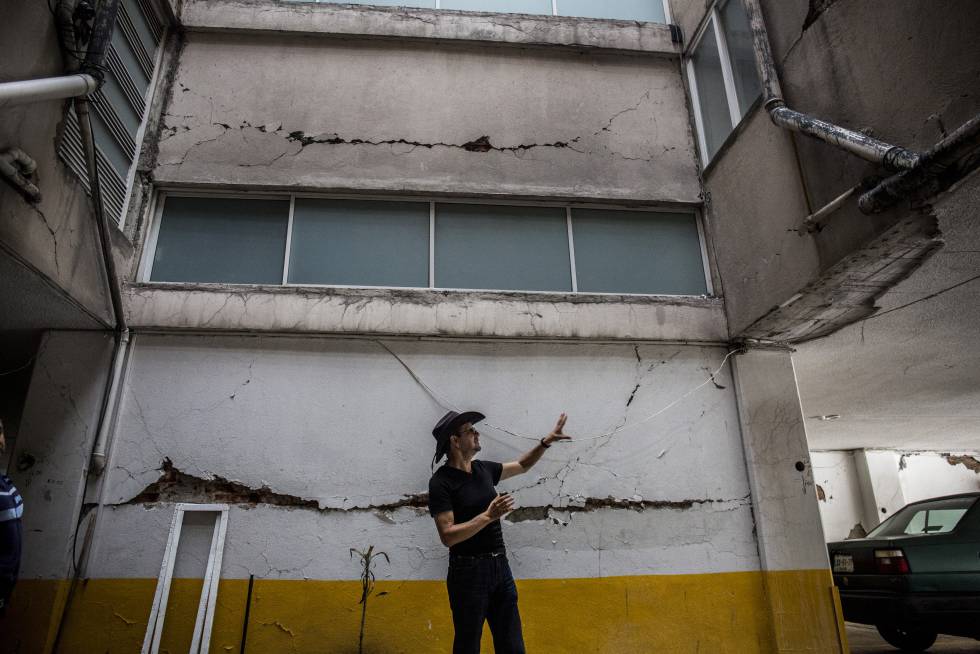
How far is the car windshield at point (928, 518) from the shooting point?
4352mm

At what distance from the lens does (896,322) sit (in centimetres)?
428

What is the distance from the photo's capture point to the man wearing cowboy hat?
8.71 ft

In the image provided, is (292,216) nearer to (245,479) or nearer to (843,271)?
(245,479)

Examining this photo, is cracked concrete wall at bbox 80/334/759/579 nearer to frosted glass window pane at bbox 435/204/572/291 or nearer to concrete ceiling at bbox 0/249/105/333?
concrete ceiling at bbox 0/249/105/333

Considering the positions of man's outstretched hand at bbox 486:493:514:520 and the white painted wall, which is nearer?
man's outstretched hand at bbox 486:493:514:520

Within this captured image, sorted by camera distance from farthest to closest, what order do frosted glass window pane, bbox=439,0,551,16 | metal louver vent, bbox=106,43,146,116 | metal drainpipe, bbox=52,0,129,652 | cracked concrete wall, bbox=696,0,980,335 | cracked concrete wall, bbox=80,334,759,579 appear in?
frosted glass window pane, bbox=439,0,551,16
metal louver vent, bbox=106,43,146,116
cracked concrete wall, bbox=80,334,759,579
metal drainpipe, bbox=52,0,129,652
cracked concrete wall, bbox=696,0,980,335

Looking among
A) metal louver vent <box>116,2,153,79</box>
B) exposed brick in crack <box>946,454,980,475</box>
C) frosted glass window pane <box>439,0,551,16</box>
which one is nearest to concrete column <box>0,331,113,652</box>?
metal louver vent <box>116,2,153,79</box>

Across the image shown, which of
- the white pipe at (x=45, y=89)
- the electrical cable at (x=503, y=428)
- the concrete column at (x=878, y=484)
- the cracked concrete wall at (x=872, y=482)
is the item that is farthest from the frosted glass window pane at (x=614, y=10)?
the concrete column at (x=878, y=484)

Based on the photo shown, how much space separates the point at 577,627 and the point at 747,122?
13.4 ft

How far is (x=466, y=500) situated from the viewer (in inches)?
115

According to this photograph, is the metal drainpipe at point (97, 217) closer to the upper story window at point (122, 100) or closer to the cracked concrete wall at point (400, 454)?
the cracked concrete wall at point (400, 454)

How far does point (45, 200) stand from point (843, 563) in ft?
21.7

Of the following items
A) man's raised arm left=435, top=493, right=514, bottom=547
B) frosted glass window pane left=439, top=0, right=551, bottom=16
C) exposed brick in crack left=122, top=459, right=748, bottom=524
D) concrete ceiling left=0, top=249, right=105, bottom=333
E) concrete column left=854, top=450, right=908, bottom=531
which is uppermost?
frosted glass window pane left=439, top=0, right=551, bottom=16

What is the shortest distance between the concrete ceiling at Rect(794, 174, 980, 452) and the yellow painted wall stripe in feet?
6.81
